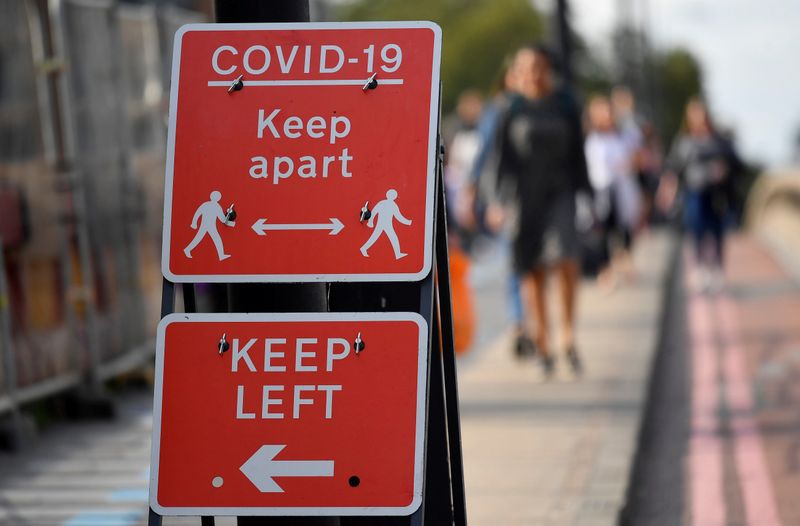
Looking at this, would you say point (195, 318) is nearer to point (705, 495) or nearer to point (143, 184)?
point (705, 495)

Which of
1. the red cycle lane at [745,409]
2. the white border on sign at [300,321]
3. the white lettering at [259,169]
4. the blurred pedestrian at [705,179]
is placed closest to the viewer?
the white border on sign at [300,321]

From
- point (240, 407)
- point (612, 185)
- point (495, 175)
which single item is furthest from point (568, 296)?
point (612, 185)

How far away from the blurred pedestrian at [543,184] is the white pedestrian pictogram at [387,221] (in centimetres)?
577

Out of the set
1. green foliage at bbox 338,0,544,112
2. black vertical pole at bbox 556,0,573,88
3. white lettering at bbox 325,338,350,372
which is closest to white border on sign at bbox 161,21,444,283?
white lettering at bbox 325,338,350,372

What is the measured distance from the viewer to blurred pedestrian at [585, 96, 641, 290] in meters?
17.0

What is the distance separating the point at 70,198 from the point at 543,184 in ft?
8.53

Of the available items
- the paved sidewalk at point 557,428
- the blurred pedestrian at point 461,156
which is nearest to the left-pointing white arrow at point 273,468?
the paved sidewalk at point 557,428

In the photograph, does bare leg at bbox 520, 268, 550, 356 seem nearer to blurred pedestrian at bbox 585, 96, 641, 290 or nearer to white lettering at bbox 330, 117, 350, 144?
white lettering at bbox 330, 117, 350, 144

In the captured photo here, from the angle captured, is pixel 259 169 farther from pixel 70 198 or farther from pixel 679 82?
pixel 679 82

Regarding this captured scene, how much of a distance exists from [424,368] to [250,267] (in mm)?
498

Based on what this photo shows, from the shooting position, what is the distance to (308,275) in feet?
14.7

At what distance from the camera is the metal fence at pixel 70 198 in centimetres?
934

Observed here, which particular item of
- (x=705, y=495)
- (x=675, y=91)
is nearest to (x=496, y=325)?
(x=705, y=495)

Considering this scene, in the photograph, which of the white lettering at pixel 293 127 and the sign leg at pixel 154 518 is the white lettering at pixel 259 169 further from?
the sign leg at pixel 154 518
